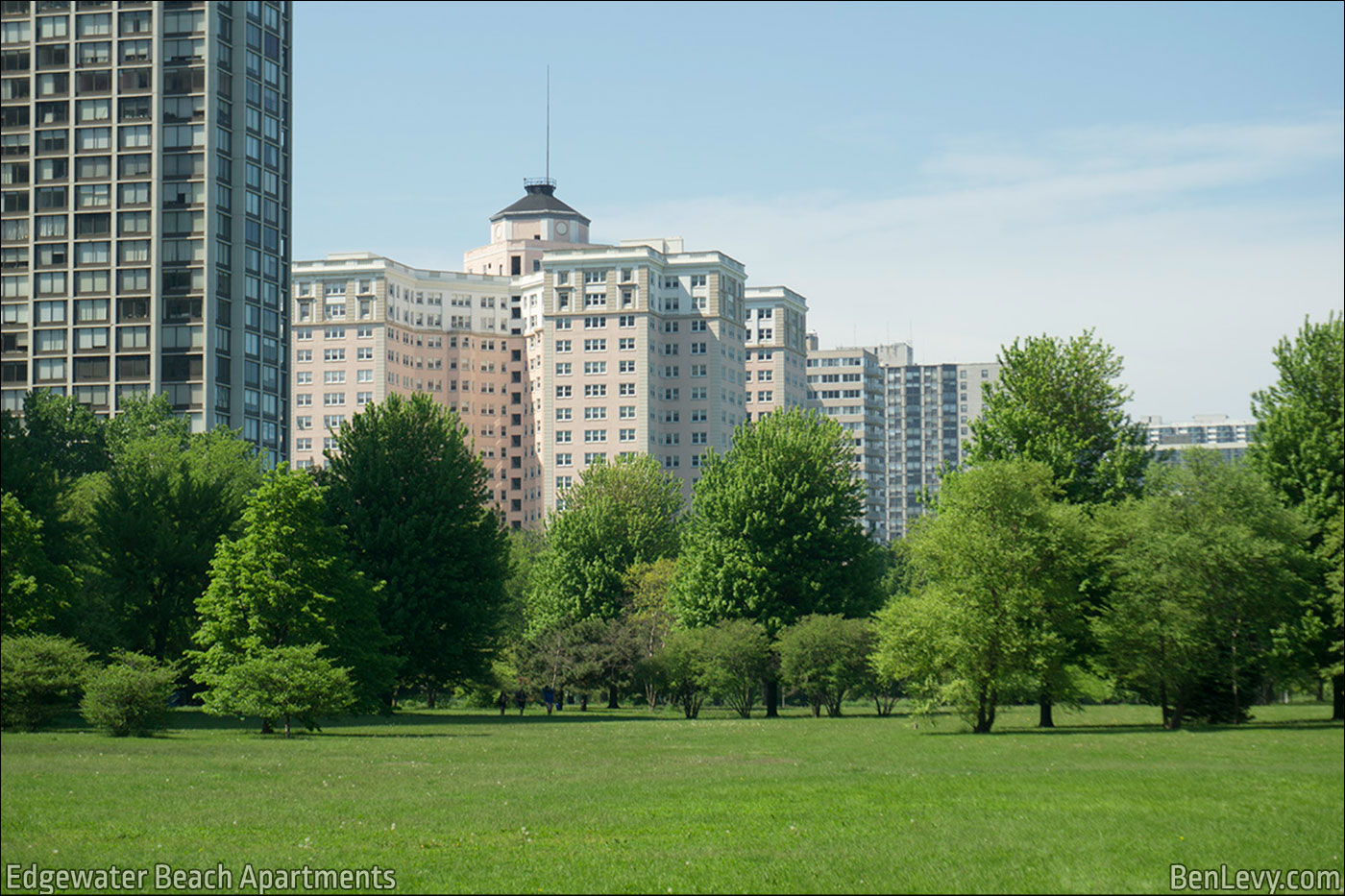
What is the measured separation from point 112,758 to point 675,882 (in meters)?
20.7

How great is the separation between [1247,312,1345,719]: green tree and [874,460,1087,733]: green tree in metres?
9.58

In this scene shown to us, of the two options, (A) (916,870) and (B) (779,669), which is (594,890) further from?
(B) (779,669)

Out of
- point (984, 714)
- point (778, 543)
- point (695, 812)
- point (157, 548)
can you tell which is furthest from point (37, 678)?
point (778, 543)

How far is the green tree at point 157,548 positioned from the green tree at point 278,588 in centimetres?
1159

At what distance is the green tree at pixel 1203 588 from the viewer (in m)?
51.0

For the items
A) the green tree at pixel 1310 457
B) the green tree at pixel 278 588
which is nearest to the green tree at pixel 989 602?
the green tree at pixel 1310 457

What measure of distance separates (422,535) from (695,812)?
54.6m

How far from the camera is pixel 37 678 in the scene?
102 ft

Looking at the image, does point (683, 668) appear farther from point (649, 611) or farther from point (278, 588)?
point (278, 588)

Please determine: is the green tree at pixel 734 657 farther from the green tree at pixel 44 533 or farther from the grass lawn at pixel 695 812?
the green tree at pixel 44 533

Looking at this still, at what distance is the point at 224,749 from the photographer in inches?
1726

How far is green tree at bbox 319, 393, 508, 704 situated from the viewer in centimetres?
7981

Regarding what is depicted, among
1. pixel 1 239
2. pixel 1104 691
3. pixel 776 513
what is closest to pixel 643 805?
pixel 1104 691

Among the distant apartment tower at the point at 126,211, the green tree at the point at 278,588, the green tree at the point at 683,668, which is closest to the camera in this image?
the green tree at the point at 278,588
